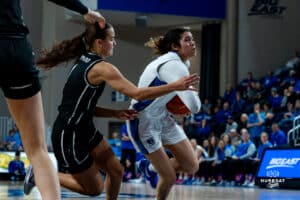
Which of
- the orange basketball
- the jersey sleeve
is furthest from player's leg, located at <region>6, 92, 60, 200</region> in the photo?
the orange basketball

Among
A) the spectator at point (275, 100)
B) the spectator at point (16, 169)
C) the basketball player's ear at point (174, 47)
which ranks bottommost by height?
the spectator at point (16, 169)

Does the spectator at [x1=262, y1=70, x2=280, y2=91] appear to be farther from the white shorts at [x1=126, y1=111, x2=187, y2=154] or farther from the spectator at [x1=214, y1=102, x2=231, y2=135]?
the white shorts at [x1=126, y1=111, x2=187, y2=154]

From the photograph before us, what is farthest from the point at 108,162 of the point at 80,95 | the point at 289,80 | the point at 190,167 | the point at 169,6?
the point at 169,6

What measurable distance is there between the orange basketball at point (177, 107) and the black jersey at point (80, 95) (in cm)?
92

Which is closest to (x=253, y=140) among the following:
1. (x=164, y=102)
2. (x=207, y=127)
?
(x=207, y=127)

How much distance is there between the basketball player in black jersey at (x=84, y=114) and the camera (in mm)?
4793

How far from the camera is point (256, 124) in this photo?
52.8ft

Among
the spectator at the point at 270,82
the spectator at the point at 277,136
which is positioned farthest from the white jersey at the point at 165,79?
the spectator at the point at 270,82

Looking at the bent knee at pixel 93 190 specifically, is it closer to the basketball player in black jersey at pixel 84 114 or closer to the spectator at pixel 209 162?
the basketball player in black jersey at pixel 84 114

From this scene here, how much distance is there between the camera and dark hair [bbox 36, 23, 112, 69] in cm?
493

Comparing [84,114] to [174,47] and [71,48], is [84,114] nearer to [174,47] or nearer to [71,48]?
[71,48]

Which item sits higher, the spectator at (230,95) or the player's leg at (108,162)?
the player's leg at (108,162)

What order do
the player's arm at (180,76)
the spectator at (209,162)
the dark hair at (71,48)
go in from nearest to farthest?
1. the dark hair at (71,48)
2. the player's arm at (180,76)
3. the spectator at (209,162)

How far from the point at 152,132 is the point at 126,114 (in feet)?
1.76
